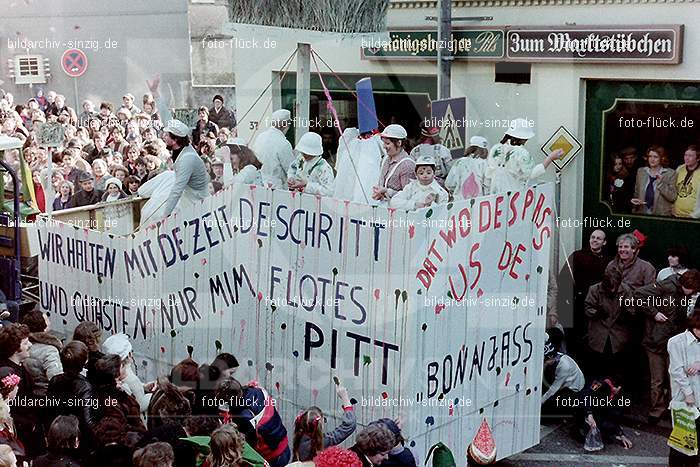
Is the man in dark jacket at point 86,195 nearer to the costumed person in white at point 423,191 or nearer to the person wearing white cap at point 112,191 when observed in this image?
the person wearing white cap at point 112,191

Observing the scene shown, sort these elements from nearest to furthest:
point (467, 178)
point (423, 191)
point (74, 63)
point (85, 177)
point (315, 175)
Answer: point (423, 191) → point (315, 175) → point (467, 178) → point (85, 177) → point (74, 63)

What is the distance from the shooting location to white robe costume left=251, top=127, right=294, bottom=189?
9977mm

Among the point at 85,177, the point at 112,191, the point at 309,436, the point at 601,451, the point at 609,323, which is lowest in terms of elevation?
the point at 601,451

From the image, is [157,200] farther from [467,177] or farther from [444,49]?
[444,49]

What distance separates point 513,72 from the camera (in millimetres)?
11523

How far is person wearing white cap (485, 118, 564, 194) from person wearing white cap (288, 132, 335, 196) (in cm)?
163

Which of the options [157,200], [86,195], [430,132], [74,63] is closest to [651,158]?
[430,132]

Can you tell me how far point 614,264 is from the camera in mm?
9242

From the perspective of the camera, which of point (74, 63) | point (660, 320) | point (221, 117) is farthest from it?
point (74, 63)

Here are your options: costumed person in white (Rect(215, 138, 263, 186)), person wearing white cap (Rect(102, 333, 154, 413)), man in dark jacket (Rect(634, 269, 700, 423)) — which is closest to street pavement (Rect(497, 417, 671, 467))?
man in dark jacket (Rect(634, 269, 700, 423))

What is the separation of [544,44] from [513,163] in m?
1.98

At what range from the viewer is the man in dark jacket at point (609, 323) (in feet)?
30.0

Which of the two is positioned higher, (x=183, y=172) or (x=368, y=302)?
(x=183, y=172)

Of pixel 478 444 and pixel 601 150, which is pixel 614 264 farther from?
pixel 478 444
